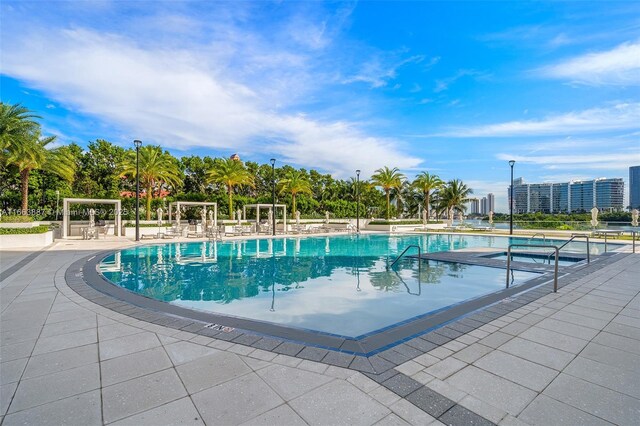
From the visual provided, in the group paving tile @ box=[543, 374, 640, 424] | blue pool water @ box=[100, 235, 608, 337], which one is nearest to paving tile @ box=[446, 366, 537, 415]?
paving tile @ box=[543, 374, 640, 424]

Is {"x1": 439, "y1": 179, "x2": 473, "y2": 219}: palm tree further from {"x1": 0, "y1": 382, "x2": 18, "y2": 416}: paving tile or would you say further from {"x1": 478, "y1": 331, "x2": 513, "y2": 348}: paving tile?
{"x1": 0, "y1": 382, "x2": 18, "y2": 416}: paving tile

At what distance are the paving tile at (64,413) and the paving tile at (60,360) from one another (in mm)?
699

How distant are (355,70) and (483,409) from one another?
1595cm

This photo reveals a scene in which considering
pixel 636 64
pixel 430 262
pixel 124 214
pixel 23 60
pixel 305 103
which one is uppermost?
pixel 305 103

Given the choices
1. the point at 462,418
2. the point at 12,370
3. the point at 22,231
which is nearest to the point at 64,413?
the point at 12,370

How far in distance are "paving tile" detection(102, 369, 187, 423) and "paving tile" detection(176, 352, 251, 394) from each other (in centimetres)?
8

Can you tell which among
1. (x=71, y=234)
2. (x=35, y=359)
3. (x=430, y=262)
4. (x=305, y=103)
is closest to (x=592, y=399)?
(x=35, y=359)

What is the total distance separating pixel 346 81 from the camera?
16.3m

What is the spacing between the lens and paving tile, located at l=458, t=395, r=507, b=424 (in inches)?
87.9

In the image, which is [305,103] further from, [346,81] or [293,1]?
[293,1]

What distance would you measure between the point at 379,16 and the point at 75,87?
14400 mm

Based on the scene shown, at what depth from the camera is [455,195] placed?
4088cm

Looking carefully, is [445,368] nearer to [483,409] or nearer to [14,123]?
[483,409]

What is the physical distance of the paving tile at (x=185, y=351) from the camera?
319 centimetres
